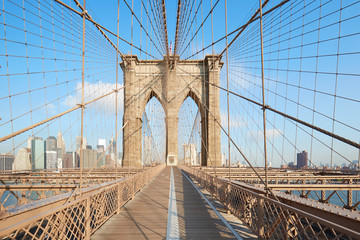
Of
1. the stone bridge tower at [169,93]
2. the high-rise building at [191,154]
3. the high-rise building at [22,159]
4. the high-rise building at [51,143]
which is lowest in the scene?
the high-rise building at [191,154]

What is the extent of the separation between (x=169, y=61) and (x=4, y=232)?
3077 cm

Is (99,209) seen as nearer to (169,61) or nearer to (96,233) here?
(96,233)

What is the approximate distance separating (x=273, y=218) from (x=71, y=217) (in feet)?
8.92

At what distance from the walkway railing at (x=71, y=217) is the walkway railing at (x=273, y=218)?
265 centimetres

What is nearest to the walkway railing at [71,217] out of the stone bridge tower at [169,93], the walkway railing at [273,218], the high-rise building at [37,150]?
the walkway railing at [273,218]

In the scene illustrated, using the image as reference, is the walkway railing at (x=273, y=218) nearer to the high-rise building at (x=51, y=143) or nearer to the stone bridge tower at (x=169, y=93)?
the high-rise building at (x=51, y=143)

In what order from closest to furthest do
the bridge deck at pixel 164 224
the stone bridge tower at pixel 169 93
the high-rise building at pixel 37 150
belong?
the bridge deck at pixel 164 224 < the high-rise building at pixel 37 150 < the stone bridge tower at pixel 169 93

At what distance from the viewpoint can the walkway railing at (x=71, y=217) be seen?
2135 millimetres

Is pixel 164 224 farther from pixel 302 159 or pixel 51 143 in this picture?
pixel 302 159

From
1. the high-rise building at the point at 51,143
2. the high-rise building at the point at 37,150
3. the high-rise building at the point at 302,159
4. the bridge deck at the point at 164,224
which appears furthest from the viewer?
the high-rise building at the point at 302,159

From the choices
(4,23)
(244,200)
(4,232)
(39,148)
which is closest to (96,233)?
(4,232)

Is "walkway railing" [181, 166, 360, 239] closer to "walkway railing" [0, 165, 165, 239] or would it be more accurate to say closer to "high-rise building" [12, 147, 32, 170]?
"walkway railing" [0, 165, 165, 239]

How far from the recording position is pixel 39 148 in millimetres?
12516

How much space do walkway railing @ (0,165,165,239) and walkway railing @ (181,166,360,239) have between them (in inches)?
104
